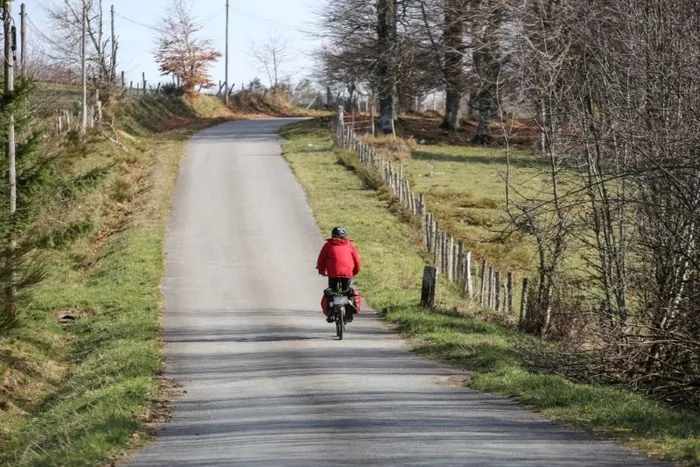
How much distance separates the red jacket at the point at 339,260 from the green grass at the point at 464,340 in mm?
1719

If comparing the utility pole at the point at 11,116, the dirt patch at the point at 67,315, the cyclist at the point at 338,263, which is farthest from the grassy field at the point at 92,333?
the cyclist at the point at 338,263

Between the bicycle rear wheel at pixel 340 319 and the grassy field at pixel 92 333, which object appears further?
the bicycle rear wheel at pixel 340 319

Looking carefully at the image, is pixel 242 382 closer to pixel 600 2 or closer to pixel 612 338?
pixel 612 338

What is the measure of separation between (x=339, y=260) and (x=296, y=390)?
543 centimetres

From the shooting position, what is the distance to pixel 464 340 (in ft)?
62.3

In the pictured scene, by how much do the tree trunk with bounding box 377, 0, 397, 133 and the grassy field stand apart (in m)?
14.2

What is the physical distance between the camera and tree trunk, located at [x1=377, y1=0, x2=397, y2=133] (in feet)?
185

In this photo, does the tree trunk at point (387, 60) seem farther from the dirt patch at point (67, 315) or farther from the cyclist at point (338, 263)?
the cyclist at point (338, 263)

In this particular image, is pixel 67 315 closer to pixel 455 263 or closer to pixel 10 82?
pixel 10 82

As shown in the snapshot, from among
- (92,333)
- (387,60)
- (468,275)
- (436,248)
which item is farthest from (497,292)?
(387,60)

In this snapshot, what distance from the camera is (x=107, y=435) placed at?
446 inches

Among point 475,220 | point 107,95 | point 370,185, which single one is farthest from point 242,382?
point 107,95

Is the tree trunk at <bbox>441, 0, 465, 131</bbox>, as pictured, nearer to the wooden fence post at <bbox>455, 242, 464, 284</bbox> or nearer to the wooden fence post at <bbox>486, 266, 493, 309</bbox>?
the wooden fence post at <bbox>455, 242, 464, 284</bbox>

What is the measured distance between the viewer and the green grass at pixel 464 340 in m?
11.4
